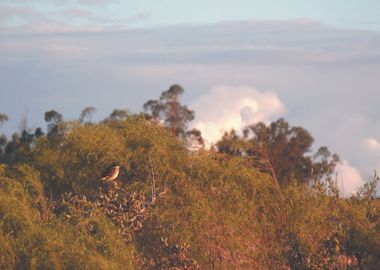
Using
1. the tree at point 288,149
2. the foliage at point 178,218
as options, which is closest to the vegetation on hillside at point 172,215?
the foliage at point 178,218

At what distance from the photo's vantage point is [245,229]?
16266mm

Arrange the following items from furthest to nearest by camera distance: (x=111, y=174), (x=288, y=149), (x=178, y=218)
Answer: (x=288, y=149), (x=111, y=174), (x=178, y=218)

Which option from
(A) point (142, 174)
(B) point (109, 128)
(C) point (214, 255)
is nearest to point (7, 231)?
(C) point (214, 255)

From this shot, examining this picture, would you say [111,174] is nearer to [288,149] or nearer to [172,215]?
[172,215]

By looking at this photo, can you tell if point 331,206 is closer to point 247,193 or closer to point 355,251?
point 355,251

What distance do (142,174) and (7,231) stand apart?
23.7 feet

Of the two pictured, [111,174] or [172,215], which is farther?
[111,174]

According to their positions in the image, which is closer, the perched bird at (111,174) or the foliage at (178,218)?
the foliage at (178,218)

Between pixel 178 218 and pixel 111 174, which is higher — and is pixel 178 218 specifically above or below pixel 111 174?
below

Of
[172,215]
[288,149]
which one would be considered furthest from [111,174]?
[288,149]

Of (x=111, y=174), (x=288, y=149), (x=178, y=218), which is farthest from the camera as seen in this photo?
(x=288, y=149)

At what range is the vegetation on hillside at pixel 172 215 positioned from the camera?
43.2ft

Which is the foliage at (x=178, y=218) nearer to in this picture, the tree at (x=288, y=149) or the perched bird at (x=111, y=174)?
the perched bird at (x=111, y=174)

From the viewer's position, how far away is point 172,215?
16.5 meters
